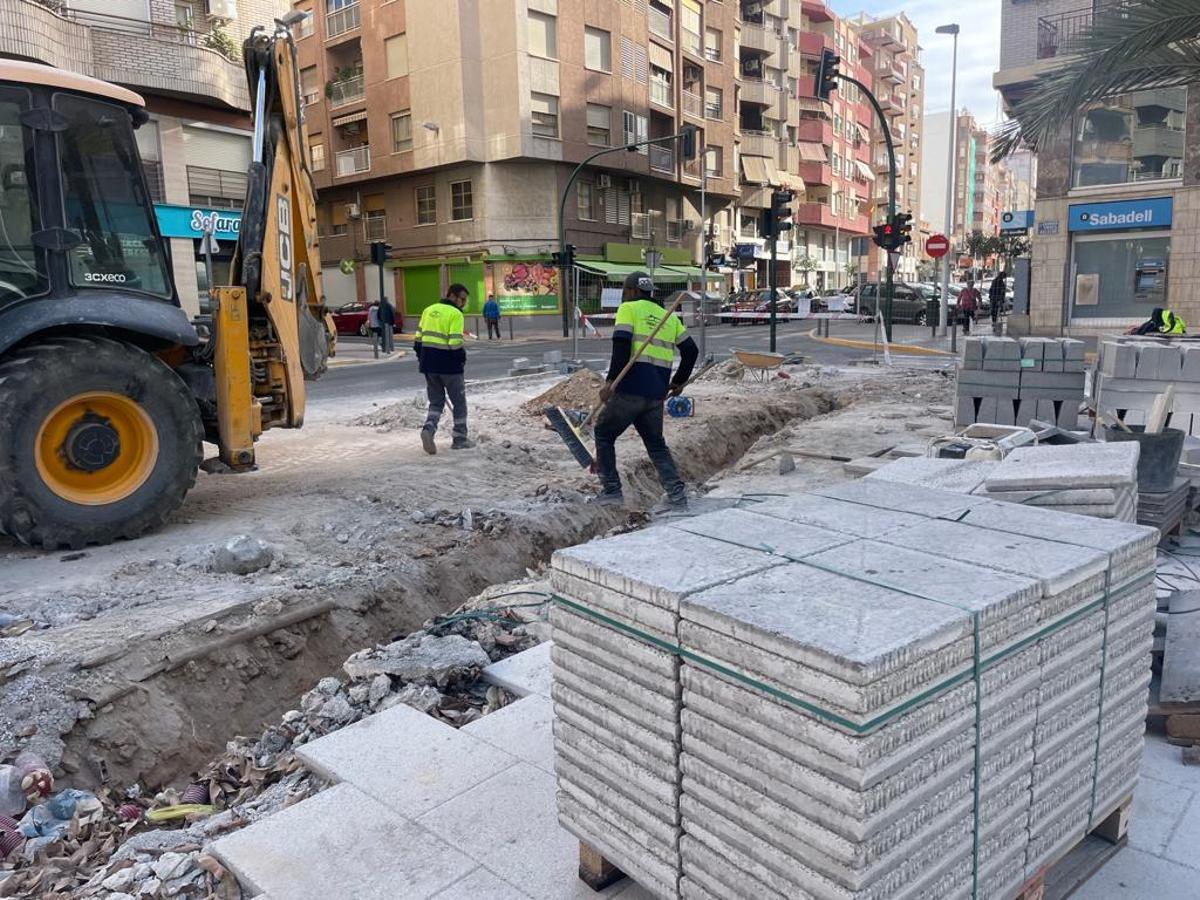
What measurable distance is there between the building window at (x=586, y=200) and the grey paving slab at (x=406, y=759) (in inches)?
1433

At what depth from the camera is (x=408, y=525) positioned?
23.6 feet

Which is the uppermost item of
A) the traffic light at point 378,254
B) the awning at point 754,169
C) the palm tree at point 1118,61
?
the awning at point 754,169

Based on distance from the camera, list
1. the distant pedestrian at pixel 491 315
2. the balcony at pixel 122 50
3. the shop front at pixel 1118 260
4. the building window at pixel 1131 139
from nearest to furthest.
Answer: the balcony at pixel 122 50 → the building window at pixel 1131 139 → the shop front at pixel 1118 260 → the distant pedestrian at pixel 491 315

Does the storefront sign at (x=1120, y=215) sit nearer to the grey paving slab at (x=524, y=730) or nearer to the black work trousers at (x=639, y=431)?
the black work trousers at (x=639, y=431)

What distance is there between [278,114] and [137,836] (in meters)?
5.75

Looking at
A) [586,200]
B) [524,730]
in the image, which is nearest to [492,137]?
[586,200]

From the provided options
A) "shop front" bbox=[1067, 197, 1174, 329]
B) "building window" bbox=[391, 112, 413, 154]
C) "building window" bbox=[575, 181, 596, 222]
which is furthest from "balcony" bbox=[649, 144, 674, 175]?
"shop front" bbox=[1067, 197, 1174, 329]

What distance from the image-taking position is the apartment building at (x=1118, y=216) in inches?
829

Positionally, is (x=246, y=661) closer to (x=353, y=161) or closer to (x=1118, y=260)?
(x=1118, y=260)

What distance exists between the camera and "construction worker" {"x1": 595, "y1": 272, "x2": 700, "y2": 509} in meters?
7.12

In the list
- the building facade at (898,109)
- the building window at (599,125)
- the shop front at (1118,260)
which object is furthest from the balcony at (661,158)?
the building facade at (898,109)

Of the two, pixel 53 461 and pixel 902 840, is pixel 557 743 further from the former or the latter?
pixel 53 461

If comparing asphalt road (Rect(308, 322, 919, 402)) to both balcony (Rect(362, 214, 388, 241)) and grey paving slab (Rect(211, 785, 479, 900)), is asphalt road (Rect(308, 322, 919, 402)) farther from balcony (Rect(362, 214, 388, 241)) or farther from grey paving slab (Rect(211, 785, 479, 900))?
grey paving slab (Rect(211, 785, 479, 900))

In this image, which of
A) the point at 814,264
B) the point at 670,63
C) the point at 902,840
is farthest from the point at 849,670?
the point at 814,264
